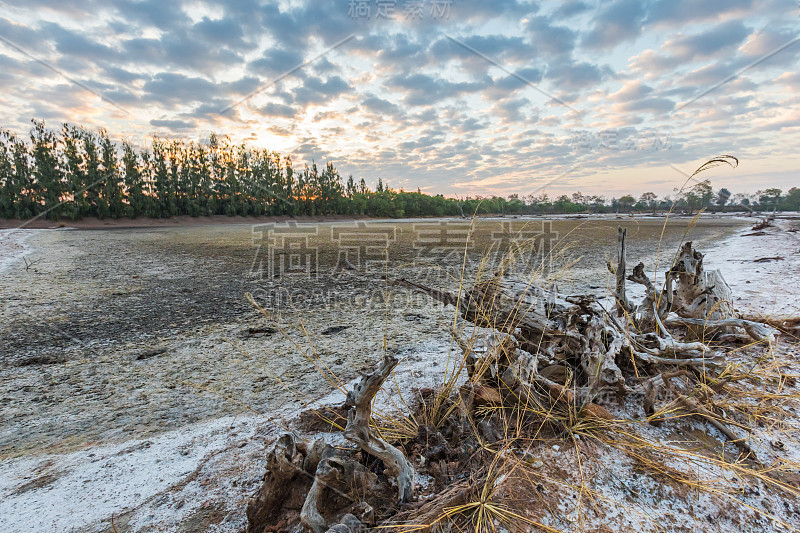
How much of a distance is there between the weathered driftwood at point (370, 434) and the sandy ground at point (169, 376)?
1.69 ft

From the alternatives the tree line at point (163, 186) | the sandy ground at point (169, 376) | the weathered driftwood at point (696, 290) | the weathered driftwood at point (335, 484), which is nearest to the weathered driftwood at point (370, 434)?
the weathered driftwood at point (335, 484)

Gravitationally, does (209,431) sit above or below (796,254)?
Answer: below

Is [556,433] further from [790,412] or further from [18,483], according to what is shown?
[18,483]

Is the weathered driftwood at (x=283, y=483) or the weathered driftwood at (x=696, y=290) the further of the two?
the weathered driftwood at (x=696, y=290)

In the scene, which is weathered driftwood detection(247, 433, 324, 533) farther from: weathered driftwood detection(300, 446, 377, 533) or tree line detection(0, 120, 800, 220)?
tree line detection(0, 120, 800, 220)

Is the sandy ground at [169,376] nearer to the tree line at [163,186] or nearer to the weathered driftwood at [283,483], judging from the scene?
the weathered driftwood at [283,483]

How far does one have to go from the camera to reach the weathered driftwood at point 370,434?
1.32 m

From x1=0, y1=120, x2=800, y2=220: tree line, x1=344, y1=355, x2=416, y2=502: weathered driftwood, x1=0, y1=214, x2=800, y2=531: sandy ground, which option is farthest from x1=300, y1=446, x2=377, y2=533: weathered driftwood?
x1=0, y1=120, x2=800, y2=220: tree line

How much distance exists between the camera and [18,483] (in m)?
1.60

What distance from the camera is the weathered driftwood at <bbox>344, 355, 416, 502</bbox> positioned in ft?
4.33

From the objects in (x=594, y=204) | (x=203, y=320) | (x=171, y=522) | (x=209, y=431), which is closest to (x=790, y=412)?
(x=171, y=522)

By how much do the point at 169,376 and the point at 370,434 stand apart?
84.5 inches

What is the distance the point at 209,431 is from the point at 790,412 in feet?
10.4

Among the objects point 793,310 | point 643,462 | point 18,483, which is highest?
→ point 793,310
